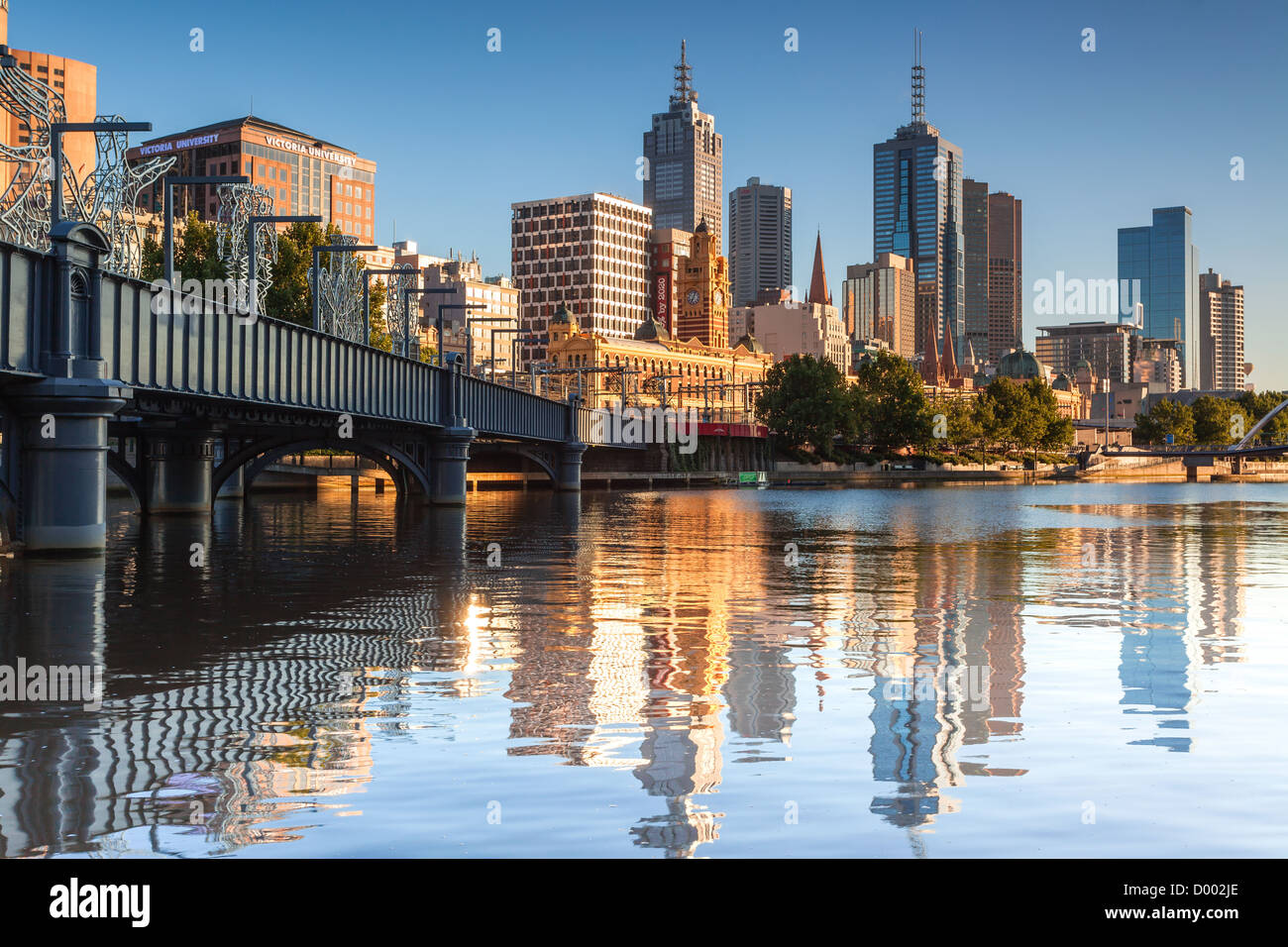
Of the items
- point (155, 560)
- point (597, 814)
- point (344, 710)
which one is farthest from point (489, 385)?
point (597, 814)

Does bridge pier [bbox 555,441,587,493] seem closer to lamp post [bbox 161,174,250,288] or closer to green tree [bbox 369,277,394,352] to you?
green tree [bbox 369,277,394,352]

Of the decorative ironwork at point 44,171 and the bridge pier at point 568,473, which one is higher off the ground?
the decorative ironwork at point 44,171

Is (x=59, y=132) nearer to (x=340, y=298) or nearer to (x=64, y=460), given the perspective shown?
(x=64, y=460)

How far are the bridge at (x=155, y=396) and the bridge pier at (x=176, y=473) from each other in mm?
68

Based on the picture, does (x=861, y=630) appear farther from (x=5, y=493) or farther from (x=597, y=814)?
(x=5, y=493)

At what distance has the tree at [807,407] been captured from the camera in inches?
7461

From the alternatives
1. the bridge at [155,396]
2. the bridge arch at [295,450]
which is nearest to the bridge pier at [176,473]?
the bridge at [155,396]

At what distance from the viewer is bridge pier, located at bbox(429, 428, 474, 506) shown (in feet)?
254

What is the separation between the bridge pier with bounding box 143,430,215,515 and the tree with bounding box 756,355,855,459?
434 ft

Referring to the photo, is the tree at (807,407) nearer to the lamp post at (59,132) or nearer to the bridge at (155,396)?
the bridge at (155,396)

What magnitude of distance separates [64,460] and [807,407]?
525 feet

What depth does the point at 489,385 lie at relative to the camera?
83312 millimetres

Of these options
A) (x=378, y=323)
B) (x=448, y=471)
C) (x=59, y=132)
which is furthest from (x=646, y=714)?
(x=378, y=323)

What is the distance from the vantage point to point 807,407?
7441 inches
